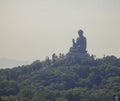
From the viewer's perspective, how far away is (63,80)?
113500 millimetres

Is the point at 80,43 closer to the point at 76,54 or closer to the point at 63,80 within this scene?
the point at 76,54

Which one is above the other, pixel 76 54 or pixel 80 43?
pixel 80 43

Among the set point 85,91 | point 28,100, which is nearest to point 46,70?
point 85,91

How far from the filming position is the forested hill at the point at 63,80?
9944 cm

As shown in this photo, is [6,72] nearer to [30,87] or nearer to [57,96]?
[30,87]

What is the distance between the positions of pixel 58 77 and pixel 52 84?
4019 mm

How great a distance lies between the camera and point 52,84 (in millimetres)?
110688

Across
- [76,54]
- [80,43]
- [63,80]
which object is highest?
[80,43]

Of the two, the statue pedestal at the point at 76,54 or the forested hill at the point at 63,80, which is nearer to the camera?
the forested hill at the point at 63,80

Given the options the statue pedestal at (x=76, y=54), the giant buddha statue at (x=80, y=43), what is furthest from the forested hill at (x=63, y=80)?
the giant buddha statue at (x=80, y=43)

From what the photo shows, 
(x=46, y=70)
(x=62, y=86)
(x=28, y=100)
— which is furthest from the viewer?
(x=46, y=70)

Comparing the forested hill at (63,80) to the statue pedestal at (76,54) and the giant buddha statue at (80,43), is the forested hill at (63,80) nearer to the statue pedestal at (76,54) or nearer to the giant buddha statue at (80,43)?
the statue pedestal at (76,54)

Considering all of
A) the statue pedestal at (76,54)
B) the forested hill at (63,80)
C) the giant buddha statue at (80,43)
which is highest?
the giant buddha statue at (80,43)

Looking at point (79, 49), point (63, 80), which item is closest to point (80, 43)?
point (79, 49)
